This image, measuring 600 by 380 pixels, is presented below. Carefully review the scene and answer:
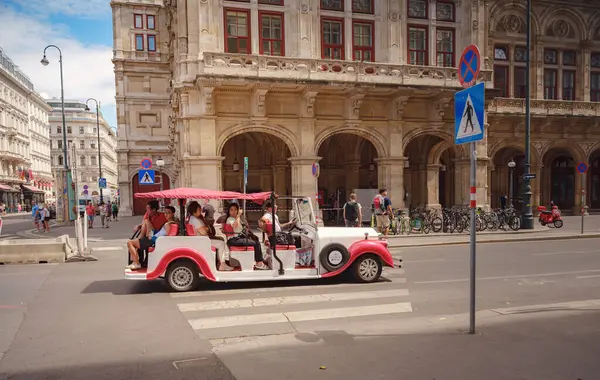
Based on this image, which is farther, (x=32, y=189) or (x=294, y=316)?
(x=32, y=189)

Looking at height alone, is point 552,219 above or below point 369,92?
below

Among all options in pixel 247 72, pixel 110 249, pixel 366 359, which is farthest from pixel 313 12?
pixel 366 359

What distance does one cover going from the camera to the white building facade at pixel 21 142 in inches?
2589

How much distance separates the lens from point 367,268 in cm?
895

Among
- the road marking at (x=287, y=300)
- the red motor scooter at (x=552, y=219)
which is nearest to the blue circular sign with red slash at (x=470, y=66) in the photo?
the road marking at (x=287, y=300)

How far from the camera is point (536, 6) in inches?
1076

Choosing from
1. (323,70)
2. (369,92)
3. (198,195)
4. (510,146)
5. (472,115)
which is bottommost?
(198,195)

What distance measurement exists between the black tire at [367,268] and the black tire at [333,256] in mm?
357

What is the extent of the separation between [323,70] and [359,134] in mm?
3578

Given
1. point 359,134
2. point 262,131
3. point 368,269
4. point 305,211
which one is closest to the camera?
point 368,269

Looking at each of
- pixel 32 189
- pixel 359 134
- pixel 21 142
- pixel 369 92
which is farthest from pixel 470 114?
pixel 21 142

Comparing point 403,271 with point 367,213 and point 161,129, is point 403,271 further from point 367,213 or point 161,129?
point 161,129

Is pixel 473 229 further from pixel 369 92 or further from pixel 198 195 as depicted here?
pixel 369 92

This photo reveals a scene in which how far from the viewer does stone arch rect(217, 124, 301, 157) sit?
19188 mm
